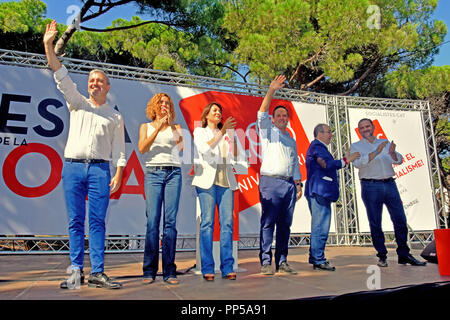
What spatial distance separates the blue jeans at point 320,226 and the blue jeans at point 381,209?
0.61 metres

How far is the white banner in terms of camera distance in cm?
615

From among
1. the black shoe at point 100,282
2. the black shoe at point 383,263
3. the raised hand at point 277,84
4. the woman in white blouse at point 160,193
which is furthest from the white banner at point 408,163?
→ the black shoe at point 100,282

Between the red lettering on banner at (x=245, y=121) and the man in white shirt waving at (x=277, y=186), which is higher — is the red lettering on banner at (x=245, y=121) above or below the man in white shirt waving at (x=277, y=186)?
above

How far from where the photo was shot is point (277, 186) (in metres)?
3.00

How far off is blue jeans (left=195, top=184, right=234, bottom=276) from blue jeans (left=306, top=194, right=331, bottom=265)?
972 mm

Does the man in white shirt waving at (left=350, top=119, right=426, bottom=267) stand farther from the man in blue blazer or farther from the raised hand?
the raised hand

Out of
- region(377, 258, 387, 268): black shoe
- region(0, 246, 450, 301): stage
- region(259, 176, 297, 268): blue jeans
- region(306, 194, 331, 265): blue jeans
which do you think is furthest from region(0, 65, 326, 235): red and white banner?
region(377, 258, 387, 268): black shoe

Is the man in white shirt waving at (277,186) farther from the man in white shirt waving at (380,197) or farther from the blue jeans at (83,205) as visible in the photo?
the blue jeans at (83,205)

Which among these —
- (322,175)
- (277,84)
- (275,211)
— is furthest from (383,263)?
(277,84)

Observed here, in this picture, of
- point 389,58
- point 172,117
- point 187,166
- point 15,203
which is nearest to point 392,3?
point 389,58

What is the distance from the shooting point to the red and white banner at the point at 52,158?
178 inches

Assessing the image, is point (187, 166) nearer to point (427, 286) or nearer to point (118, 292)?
point (118, 292)
